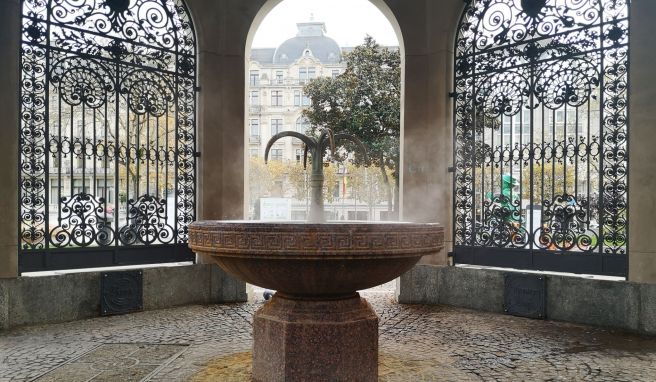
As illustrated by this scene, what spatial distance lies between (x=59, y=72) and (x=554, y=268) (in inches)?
252

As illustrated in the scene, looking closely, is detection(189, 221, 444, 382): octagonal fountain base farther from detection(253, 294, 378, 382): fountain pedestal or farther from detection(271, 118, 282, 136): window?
detection(271, 118, 282, 136): window

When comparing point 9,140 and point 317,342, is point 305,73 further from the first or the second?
point 317,342

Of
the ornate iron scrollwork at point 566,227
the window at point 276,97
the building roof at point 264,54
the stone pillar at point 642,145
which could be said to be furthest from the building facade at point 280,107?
the stone pillar at point 642,145

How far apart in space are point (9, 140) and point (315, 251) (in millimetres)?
4466

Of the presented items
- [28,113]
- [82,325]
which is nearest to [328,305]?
[82,325]

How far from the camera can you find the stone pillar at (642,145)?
567cm

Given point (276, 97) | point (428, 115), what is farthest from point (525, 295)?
point (276, 97)

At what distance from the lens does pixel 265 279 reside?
3414mm

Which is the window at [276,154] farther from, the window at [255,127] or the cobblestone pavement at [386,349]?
the cobblestone pavement at [386,349]

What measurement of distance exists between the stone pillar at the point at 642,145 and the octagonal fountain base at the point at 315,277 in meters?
3.27

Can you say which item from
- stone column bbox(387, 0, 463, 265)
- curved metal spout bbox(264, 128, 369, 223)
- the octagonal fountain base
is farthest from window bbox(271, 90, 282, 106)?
the octagonal fountain base

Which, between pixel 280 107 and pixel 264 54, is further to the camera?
pixel 264 54

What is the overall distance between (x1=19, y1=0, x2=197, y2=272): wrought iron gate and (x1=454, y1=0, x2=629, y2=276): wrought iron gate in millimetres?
3788

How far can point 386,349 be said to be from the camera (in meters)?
4.98
